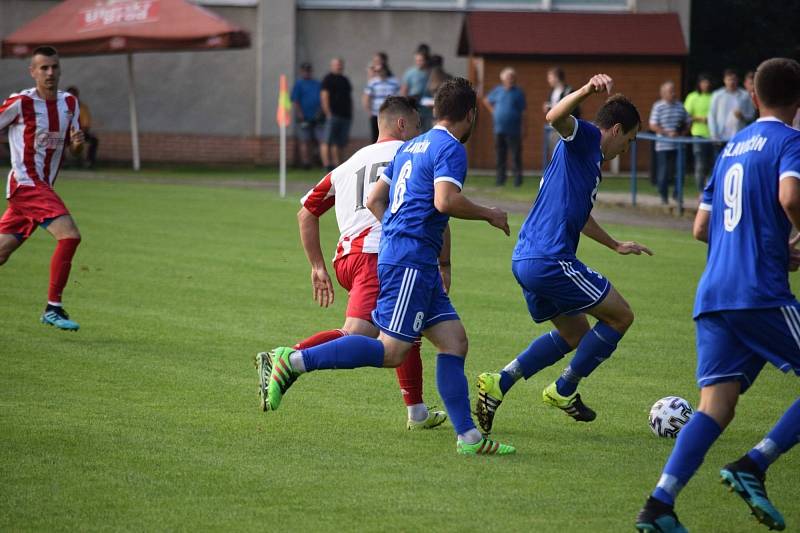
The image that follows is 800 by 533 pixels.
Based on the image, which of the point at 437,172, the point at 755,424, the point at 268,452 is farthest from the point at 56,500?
the point at 755,424

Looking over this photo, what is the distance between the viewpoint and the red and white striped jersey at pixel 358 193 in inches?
267

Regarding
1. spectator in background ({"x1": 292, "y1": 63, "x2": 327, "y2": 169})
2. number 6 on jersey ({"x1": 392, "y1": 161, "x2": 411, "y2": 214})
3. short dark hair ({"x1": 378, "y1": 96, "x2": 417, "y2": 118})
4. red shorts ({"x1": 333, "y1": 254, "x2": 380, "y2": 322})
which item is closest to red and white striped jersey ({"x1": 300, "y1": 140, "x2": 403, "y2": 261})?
red shorts ({"x1": 333, "y1": 254, "x2": 380, "y2": 322})

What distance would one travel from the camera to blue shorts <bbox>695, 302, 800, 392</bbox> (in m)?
4.98

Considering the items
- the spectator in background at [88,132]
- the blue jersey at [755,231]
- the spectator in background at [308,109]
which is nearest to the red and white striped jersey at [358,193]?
the blue jersey at [755,231]

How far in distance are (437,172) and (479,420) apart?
152 cm

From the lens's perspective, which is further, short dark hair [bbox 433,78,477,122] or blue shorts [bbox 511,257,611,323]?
blue shorts [bbox 511,257,611,323]

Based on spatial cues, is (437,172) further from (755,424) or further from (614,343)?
(755,424)

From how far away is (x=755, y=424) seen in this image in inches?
284

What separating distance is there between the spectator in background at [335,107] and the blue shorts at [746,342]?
21210 millimetres

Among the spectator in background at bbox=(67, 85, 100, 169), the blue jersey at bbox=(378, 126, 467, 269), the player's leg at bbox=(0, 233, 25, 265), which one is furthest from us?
the spectator in background at bbox=(67, 85, 100, 169)

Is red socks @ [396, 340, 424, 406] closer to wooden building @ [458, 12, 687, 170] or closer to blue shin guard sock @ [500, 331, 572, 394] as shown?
blue shin guard sock @ [500, 331, 572, 394]

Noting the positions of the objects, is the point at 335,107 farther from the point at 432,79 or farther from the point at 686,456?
the point at 686,456

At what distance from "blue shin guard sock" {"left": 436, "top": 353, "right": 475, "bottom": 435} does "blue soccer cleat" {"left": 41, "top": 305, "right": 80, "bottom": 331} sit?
4.22 meters

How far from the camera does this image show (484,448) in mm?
6309
